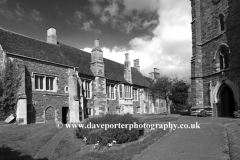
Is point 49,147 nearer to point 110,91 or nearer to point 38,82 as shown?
point 38,82

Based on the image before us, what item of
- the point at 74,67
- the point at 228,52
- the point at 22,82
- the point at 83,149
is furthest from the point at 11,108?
the point at 228,52

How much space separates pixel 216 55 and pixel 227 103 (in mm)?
5215

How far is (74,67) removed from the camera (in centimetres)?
2514

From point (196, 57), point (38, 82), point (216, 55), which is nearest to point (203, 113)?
point (216, 55)

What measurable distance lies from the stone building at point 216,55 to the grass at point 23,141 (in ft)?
53.6

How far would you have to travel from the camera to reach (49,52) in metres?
24.8

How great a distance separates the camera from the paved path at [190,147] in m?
8.35

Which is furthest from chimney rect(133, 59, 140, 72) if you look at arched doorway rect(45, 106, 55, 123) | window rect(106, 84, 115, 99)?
arched doorway rect(45, 106, 55, 123)

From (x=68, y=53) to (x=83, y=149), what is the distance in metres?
19.0

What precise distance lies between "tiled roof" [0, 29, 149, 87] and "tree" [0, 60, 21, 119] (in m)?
1.64

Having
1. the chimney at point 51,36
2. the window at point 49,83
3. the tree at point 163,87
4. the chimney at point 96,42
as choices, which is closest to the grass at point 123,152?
the window at point 49,83

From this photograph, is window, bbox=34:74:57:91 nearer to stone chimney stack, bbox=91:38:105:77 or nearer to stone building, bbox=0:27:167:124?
stone building, bbox=0:27:167:124

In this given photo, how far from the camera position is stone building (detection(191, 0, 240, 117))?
2114cm

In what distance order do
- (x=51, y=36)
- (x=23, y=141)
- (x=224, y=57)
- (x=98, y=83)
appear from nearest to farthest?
(x=23, y=141) < (x=224, y=57) < (x=51, y=36) < (x=98, y=83)
